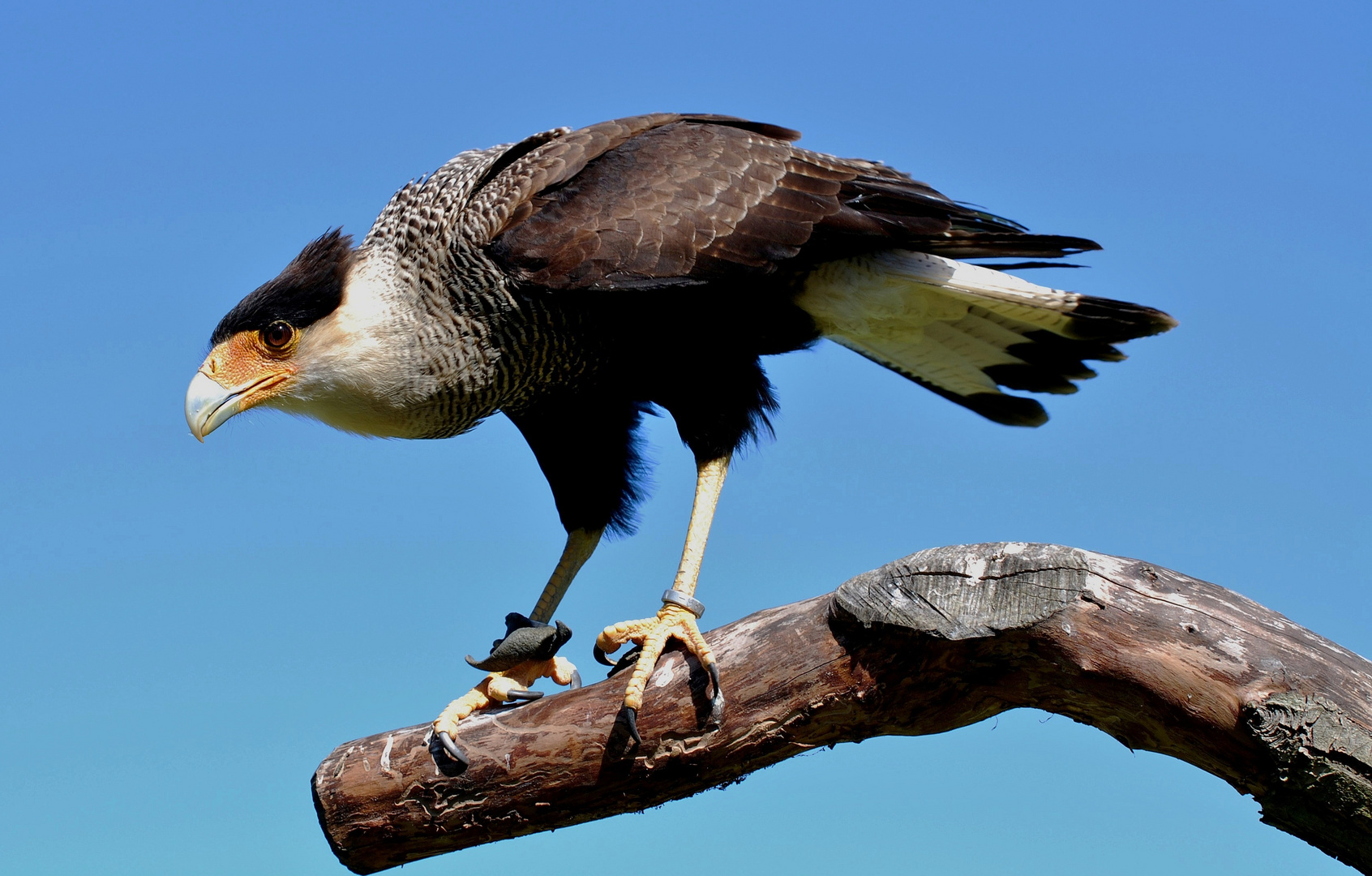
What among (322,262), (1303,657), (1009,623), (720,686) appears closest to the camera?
(1303,657)

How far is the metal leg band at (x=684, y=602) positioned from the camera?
3.54 m

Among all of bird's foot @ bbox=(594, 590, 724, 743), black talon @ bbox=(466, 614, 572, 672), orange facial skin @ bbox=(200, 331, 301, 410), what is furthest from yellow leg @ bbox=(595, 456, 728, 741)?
orange facial skin @ bbox=(200, 331, 301, 410)

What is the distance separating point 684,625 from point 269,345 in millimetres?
1818

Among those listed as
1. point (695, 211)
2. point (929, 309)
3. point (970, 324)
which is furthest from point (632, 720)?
point (970, 324)

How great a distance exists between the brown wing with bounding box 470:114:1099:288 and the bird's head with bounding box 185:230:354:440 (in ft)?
2.18

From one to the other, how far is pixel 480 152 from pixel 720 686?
2.57 meters

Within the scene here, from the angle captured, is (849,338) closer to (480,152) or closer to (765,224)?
(765,224)

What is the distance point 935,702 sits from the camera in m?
3.12

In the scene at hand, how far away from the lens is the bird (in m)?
3.79

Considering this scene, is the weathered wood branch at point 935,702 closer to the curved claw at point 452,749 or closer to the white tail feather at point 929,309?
the curved claw at point 452,749

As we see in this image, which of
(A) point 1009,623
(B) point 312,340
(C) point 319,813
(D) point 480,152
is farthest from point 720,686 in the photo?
(D) point 480,152

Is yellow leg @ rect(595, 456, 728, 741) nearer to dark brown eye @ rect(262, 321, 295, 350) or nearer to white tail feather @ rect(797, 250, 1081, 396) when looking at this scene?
white tail feather @ rect(797, 250, 1081, 396)

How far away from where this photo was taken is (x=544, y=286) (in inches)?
148

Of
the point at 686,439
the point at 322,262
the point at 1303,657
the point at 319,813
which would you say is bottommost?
the point at 319,813
